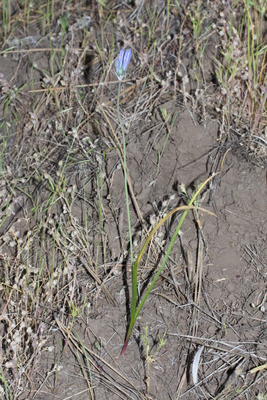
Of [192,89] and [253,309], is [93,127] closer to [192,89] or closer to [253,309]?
[192,89]

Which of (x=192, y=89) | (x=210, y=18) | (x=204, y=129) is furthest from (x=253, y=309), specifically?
(x=210, y=18)

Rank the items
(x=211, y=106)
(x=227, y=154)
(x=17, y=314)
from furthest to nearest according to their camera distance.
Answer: (x=211, y=106) < (x=227, y=154) < (x=17, y=314)

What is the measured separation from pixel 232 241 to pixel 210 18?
1390mm

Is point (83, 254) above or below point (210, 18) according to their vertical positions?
below

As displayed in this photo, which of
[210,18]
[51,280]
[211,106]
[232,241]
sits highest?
[210,18]

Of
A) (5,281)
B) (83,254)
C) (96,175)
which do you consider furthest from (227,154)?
(5,281)

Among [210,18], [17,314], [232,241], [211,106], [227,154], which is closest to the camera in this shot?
[17,314]

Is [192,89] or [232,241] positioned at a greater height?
[192,89]

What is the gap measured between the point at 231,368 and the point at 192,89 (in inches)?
56.9

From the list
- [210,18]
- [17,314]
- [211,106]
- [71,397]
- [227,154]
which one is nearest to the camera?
[71,397]

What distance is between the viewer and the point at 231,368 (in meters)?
1.79

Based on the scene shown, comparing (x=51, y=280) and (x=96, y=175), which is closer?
(x=51, y=280)

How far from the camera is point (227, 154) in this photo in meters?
2.29

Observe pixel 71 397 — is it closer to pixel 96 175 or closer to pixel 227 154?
pixel 96 175
